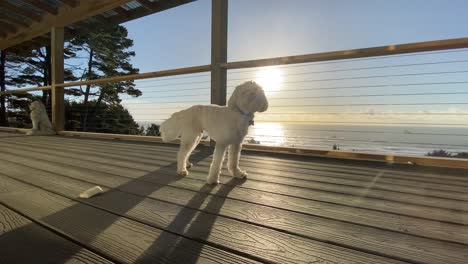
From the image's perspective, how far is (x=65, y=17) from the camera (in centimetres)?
480

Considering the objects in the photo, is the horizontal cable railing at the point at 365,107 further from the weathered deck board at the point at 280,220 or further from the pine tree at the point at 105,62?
the pine tree at the point at 105,62

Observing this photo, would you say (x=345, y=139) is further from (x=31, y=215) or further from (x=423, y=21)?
(x=423, y=21)

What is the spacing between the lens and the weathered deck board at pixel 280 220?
803mm

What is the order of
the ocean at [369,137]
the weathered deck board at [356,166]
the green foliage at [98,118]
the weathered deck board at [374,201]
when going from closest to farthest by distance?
the weathered deck board at [374,201] < the weathered deck board at [356,166] < the ocean at [369,137] < the green foliage at [98,118]

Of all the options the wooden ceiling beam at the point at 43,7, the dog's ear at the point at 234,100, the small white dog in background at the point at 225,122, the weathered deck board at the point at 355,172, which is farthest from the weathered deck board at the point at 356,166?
the wooden ceiling beam at the point at 43,7

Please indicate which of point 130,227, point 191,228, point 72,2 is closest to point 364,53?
point 191,228

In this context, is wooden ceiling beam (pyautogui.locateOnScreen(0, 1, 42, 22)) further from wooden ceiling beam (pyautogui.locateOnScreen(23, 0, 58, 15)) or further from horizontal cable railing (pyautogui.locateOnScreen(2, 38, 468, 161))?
horizontal cable railing (pyautogui.locateOnScreen(2, 38, 468, 161))

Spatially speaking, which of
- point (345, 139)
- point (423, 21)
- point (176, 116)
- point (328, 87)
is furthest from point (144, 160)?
point (423, 21)

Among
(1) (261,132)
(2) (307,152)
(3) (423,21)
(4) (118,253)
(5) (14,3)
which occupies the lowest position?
(4) (118,253)

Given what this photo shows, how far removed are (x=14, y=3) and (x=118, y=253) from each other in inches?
227

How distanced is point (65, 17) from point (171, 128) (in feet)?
14.6

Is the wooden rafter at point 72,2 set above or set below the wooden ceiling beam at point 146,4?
above

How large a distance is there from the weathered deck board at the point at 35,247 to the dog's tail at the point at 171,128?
92 centimetres

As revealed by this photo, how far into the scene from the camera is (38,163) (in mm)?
2066
